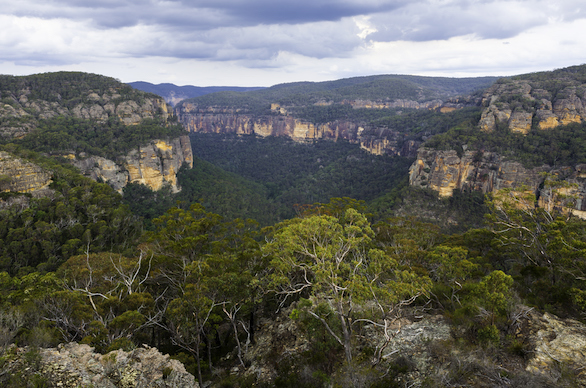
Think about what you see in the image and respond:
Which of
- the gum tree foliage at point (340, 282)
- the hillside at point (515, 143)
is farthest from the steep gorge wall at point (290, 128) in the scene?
the gum tree foliage at point (340, 282)

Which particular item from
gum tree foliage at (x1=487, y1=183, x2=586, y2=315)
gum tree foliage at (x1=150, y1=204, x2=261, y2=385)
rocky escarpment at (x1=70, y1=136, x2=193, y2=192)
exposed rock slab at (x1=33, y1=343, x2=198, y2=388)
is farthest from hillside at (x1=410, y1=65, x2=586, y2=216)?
exposed rock slab at (x1=33, y1=343, x2=198, y2=388)

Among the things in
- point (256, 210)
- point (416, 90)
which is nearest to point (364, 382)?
point (256, 210)

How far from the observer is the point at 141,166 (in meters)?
55.3

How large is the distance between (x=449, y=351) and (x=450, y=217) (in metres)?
45.5

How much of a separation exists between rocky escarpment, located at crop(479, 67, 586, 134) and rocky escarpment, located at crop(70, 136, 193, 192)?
63170mm

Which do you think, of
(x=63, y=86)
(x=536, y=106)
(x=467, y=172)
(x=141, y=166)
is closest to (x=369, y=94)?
(x=536, y=106)

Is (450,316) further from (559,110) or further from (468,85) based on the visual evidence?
(468,85)

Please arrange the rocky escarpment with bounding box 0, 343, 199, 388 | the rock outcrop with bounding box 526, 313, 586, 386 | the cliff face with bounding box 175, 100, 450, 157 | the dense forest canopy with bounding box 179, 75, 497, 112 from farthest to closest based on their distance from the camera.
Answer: the dense forest canopy with bounding box 179, 75, 497, 112
the cliff face with bounding box 175, 100, 450, 157
the rock outcrop with bounding box 526, 313, 586, 386
the rocky escarpment with bounding box 0, 343, 199, 388

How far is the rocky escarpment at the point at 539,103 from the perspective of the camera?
174ft

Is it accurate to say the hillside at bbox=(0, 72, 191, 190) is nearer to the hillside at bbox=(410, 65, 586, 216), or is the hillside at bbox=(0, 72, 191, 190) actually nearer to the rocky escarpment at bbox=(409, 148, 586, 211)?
the rocky escarpment at bbox=(409, 148, 586, 211)

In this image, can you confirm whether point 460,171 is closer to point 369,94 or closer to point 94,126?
point 94,126

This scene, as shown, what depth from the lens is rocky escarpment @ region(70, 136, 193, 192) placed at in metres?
48.5

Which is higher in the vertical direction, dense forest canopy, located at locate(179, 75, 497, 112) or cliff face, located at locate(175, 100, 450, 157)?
dense forest canopy, located at locate(179, 75, 497, 112)

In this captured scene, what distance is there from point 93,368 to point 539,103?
74227 millimetres
